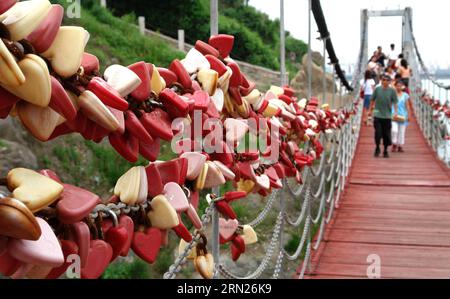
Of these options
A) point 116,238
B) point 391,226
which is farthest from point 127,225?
point 391,226

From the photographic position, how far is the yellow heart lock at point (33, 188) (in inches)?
18.1

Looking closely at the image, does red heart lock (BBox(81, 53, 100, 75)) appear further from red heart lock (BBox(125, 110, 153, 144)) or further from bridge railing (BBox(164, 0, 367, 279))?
bridge railing (BBox(164, 0, 367, 279))

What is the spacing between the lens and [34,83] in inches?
18.1

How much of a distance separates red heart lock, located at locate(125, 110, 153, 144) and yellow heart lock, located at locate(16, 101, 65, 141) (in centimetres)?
12

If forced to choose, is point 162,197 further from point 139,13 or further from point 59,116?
point 139,13

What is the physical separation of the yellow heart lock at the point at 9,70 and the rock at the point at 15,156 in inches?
202

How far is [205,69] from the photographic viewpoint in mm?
967

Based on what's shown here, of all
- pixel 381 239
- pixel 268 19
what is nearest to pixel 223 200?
pixel 381 239

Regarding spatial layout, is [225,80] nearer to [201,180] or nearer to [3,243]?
[201,180]

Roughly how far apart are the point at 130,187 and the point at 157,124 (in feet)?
0.26

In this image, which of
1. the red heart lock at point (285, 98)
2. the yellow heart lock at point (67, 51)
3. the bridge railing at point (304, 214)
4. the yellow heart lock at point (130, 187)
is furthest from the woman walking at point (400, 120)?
the yellow heart lock at point (67, 51)

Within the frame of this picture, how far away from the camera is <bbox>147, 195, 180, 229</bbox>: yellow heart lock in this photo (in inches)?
26.6

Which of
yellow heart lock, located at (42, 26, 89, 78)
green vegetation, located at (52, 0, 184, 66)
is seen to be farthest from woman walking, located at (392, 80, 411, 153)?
yellow heart lock, located at (42, 26, 89, 78)

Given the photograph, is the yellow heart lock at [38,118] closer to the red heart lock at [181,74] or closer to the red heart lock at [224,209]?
the red heart lock at [181,74]
